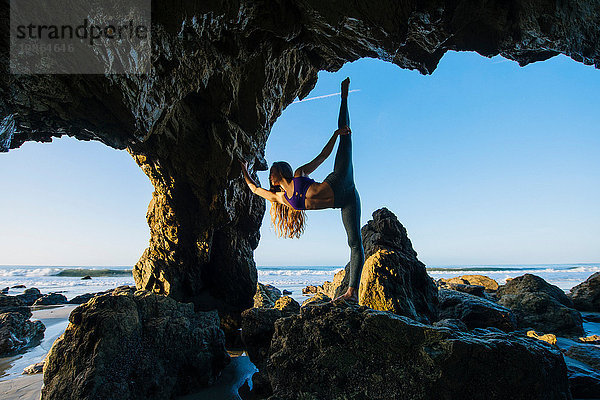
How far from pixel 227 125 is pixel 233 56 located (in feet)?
4.39

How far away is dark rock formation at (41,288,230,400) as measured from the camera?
297 centimetres

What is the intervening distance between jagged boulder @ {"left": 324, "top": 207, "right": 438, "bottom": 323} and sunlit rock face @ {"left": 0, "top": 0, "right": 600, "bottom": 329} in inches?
123

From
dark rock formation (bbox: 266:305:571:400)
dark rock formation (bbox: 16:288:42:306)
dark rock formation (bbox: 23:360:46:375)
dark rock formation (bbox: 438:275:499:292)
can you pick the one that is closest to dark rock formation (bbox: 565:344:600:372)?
dark rock formation (bbox: 266:305:571:400)

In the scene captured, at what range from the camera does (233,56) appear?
427 cm

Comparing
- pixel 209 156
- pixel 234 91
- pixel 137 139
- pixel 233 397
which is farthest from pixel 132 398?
pixel 234 91

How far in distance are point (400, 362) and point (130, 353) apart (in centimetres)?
317

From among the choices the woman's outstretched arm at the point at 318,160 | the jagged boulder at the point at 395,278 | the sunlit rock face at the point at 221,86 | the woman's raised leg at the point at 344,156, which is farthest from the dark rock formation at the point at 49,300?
the woman's raised leg at the point at 344,156

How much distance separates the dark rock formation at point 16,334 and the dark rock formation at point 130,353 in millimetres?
3960

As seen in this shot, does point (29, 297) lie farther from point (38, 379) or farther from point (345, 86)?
point (345, 86)

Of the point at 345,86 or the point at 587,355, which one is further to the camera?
the point at 587,355

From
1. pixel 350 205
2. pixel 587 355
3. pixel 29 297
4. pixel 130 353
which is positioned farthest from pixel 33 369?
pixel 29 297

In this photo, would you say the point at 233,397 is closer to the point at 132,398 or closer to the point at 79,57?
the point at 132,398

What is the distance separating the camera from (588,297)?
9.85 meters

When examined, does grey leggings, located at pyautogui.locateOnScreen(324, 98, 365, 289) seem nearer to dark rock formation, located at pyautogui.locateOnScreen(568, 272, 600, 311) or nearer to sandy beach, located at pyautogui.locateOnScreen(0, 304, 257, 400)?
sandy beach, located at pyautogui.locateOnScreen(0, 304, 257, 400)
